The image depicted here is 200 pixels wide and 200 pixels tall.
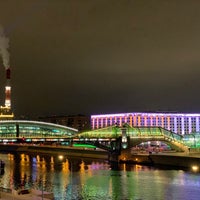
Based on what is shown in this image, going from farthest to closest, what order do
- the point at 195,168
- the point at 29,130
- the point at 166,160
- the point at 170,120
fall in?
the point at 170,120
the point at 29,130
the point at 166,160
the point at 195,168

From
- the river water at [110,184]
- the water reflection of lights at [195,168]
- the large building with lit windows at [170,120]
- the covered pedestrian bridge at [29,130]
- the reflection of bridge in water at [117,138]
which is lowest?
the river water at [110,184]

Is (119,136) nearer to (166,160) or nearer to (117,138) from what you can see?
(117,138)

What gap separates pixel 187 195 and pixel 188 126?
341 feet

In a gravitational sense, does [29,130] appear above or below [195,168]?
above

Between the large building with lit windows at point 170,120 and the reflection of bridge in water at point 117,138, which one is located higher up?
the large building with lit windows at point 170,120

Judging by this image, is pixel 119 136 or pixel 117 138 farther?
pixel 119 136

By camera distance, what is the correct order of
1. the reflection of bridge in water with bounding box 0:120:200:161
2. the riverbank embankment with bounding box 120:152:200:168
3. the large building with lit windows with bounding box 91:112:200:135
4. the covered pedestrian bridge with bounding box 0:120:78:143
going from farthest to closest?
the large building with lit windows with bounding box 91:112:200:135 → the covered pedestrian bridge with bounding box 0:120:78:143 → the reflection of bridge in water with bounding box 0:120:200:161 → the riverbank embankment with bounding box 120:152:200:168

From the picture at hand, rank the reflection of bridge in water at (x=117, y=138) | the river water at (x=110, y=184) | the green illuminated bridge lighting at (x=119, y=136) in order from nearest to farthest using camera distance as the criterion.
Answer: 1. the river water at (x=110, y=184)
2. the reflection of bridge in water at (x=117, y=138)
3. the green illuminated bridge lighting at (x=119, y=136)

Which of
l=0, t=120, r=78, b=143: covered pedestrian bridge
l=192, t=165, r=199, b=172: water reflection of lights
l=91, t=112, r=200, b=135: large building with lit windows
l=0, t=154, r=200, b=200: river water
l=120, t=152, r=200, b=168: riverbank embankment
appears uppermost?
l=91, t=112, r=200, b=135: large building with lit windows

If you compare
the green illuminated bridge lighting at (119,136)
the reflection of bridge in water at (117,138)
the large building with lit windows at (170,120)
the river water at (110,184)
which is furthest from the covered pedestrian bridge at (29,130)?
the river water at (110,184)

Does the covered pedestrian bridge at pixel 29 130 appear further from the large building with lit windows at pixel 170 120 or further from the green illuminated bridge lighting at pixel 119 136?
the large building with lit windows at pixel 170 120

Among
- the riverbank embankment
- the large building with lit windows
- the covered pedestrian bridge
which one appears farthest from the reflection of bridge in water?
the large building with lit windows

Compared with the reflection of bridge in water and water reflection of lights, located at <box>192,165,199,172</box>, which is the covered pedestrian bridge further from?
water reflection of lights, located at <box>192,165,199,172</box>

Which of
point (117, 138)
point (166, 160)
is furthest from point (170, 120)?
point (166, 160)
